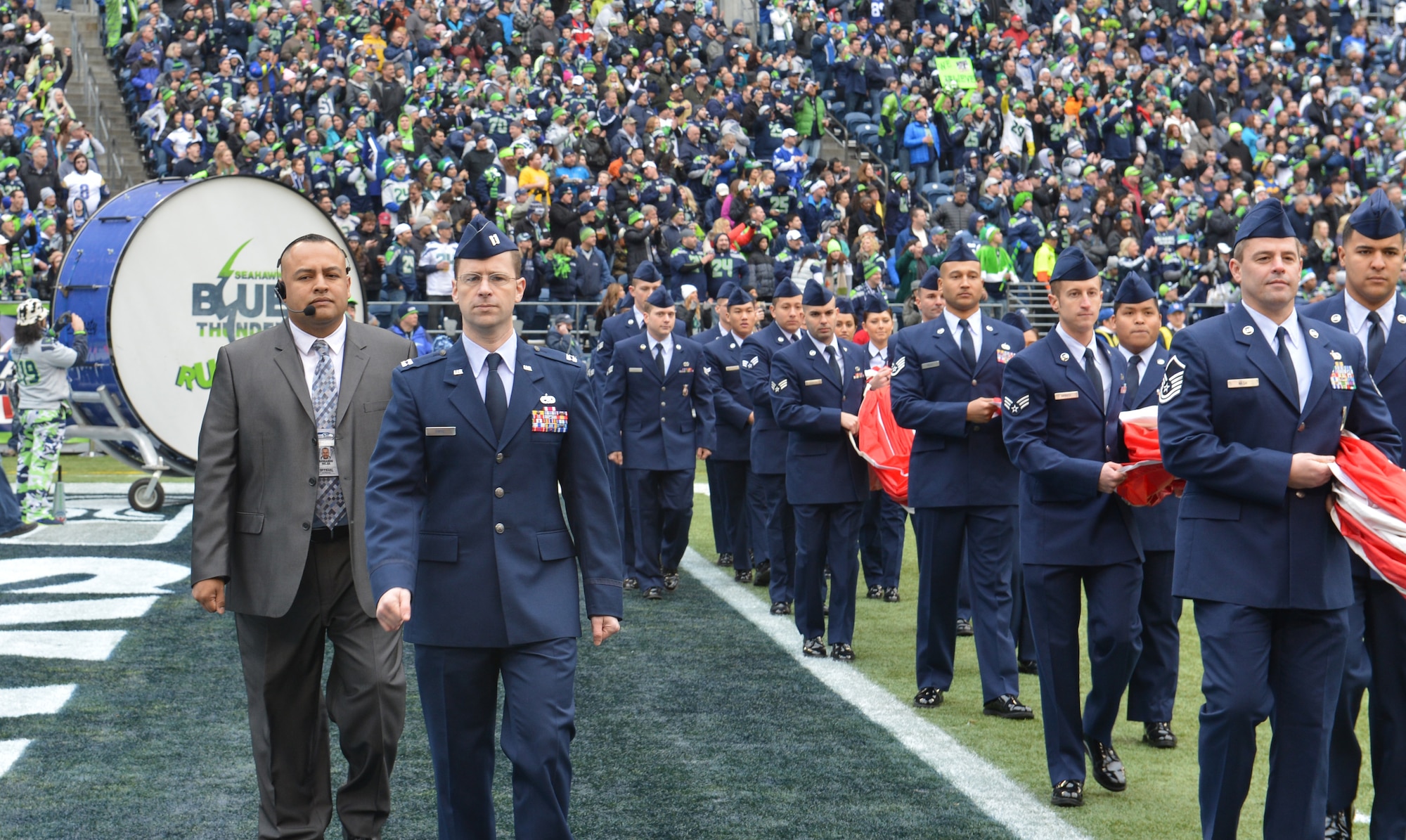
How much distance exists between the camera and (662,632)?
29.7 ft

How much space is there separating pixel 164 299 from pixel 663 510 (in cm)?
533

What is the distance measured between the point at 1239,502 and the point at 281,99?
59.5ft

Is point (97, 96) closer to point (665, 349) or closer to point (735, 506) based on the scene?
point (665, 349)

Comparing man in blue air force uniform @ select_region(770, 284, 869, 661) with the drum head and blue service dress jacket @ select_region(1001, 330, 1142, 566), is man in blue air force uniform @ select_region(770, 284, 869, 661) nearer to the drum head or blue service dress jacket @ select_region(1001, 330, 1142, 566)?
blue service dress jacket @ select_region(1001, 330, 1142, 566)

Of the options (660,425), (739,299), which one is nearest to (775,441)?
(660,425)

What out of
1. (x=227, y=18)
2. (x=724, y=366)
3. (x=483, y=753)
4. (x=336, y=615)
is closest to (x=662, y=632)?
(x=724, y=366)

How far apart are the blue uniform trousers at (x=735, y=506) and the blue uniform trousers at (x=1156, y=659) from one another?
466 cm

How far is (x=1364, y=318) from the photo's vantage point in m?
5.27

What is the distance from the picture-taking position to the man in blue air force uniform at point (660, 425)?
10.6 m

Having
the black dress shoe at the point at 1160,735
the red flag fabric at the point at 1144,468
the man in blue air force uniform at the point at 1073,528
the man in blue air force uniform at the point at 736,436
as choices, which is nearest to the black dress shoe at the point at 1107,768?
the man in blue air force uniform at the point at 1073,528

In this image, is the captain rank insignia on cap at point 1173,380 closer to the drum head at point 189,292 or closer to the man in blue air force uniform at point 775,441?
the man in blue air force uniform at point 775,441

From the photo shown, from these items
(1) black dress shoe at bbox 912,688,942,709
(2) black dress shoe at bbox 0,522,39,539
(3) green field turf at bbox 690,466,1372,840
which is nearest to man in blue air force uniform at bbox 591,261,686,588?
(3) green field turf at bbox 690,466,1372,840

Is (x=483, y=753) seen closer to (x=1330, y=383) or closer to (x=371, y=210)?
(x=1330, y=383)

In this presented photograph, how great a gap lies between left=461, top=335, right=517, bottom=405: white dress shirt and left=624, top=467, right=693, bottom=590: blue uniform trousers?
20.2 feet
